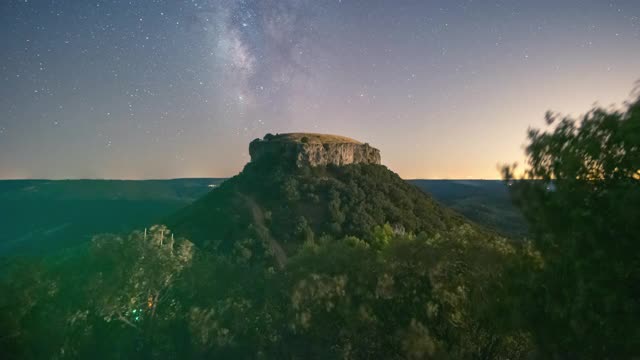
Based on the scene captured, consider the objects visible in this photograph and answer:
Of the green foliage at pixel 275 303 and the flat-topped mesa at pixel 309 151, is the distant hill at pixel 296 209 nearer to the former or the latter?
the flat-topped mesa at pixel 309 151

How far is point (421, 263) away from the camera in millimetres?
26875

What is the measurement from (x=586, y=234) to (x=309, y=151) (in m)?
138

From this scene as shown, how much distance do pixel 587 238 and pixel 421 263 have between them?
1321 centimetres

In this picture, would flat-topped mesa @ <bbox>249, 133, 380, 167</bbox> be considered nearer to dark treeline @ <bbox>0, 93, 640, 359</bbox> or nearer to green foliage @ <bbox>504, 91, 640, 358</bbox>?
dark treeline @ <bbox>0, 93, 640, 359</bbox>

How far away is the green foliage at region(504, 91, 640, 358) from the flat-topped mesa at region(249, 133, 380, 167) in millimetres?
131934

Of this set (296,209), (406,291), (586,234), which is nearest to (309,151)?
(296,209)

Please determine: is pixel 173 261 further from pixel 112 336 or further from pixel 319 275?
pixel 319 275

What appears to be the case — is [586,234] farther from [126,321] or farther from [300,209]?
[300,209]

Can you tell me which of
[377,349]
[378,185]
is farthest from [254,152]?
[377,349]

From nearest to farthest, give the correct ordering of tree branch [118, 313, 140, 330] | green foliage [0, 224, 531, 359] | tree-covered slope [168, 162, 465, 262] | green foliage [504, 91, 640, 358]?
1. green foliage [504, 91, 640, 358]
2. green foliage [0, 224, 531, 359]
3. tree branch [118, 313, 140, 330]
4. tree-covered slope [168, 162, 465, 262]

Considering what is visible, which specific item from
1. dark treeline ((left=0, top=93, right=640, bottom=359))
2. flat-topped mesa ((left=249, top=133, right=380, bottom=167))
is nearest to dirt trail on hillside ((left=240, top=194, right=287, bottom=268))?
flat-topped mesa ((left=249, top=133, right=380, bottom=167))

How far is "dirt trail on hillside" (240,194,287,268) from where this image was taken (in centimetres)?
10381

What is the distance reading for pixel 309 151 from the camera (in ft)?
497

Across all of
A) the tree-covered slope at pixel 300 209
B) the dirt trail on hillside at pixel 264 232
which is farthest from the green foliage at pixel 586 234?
the tree-covered slope at pixel 300 209
